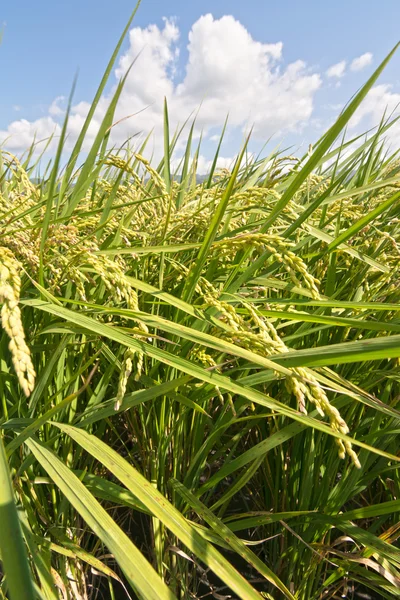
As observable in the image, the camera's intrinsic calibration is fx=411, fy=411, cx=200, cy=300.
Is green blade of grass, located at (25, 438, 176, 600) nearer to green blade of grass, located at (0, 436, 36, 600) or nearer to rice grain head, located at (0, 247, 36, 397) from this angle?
green blade of grass, located at (0, 436, 36, 600)

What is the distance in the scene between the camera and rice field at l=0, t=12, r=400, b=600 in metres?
0.77

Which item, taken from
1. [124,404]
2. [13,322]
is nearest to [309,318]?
[124,404]

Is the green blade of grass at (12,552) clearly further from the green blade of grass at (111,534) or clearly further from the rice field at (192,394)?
the green blade of grass at (111,534)

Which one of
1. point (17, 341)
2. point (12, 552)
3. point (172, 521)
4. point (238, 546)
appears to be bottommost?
point (238, 546)

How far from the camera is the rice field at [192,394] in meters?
0.77

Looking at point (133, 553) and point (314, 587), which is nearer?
point (133, 553)

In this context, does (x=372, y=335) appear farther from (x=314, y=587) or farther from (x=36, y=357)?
(x=36, y=357)

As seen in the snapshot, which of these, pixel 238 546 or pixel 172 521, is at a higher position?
pixel 172 521

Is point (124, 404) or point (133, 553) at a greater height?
point (124, 404)

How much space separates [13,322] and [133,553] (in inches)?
15.3

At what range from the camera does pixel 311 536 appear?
1.23 meters

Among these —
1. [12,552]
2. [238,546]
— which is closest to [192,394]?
[238,546]

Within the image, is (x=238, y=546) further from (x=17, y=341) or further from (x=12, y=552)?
(x=17, y=341)

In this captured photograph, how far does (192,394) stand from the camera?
106 centimetres
